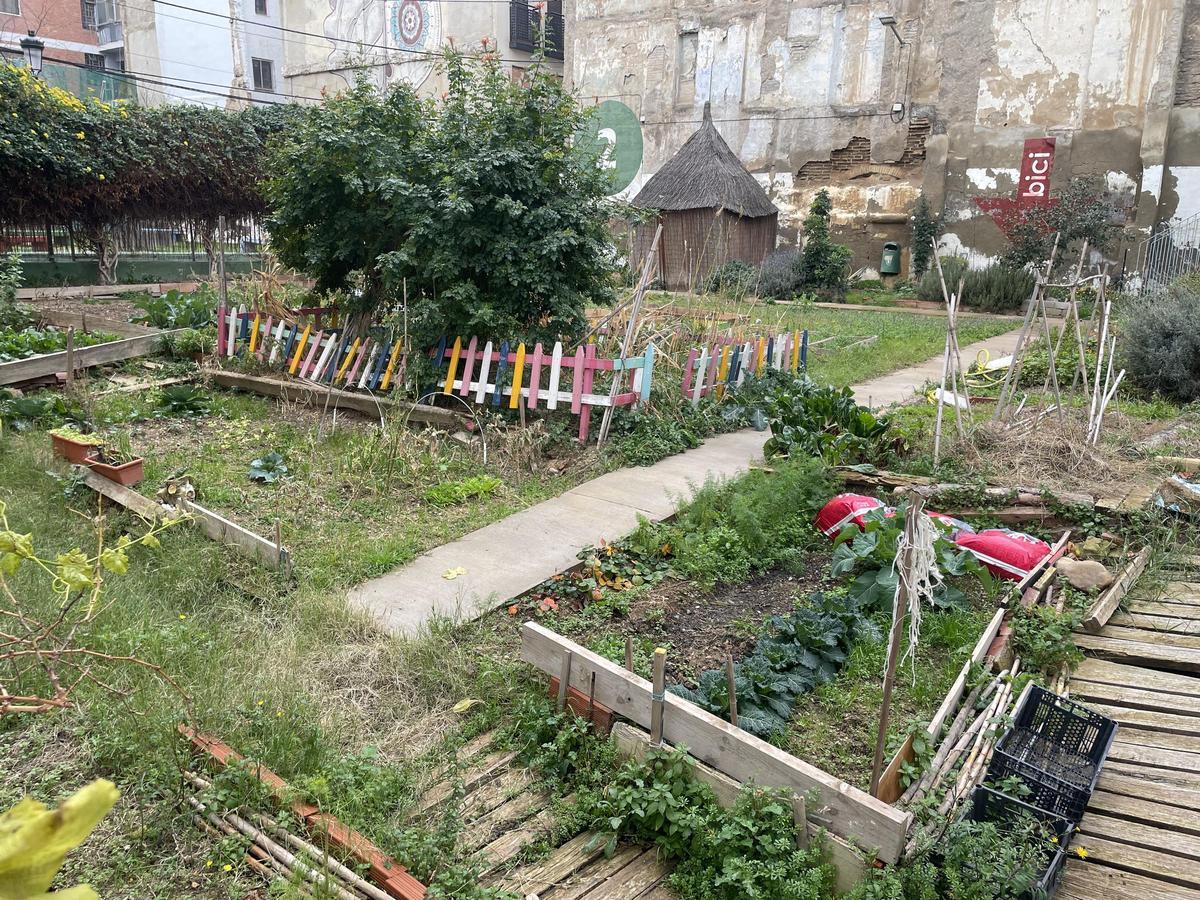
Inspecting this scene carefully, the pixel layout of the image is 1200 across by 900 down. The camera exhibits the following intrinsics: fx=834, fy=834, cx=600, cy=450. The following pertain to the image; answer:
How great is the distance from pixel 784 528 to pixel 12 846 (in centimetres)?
530

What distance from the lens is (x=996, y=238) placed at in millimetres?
21438

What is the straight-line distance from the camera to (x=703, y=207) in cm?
2170

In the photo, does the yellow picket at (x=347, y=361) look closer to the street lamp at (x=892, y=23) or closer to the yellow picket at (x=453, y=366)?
the yellow picket at (x=453, y=366)

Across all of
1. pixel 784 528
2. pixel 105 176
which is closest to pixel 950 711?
pixel 784 528

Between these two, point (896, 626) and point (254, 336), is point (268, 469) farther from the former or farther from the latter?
point (896, 626)

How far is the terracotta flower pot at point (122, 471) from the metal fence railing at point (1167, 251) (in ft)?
64.9

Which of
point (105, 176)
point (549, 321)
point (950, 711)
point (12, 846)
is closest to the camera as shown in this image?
point (12, 846)

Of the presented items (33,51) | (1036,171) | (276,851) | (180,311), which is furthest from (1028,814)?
(1036,171)

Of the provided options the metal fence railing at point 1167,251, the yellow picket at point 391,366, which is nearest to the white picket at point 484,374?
the yellow picket at point 391,366

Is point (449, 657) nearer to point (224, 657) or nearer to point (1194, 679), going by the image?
point (224, 657)

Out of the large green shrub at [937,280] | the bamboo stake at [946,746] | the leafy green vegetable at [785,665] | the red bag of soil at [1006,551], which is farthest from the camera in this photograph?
the large green shrub at [937,280]

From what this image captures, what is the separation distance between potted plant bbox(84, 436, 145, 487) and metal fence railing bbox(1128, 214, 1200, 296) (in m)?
19.8

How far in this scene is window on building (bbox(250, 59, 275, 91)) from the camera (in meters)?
37.1

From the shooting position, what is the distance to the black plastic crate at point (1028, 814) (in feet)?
9.09
